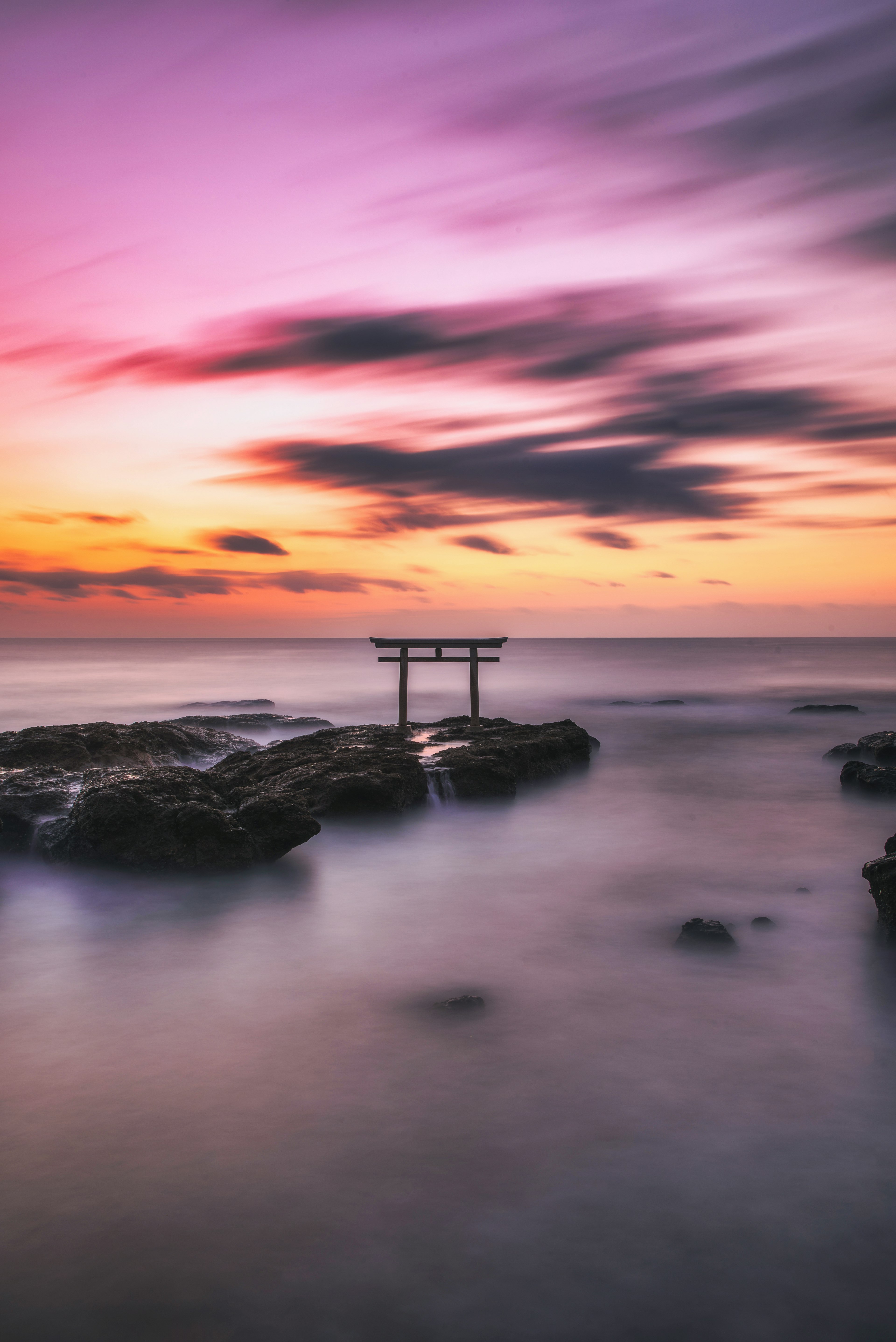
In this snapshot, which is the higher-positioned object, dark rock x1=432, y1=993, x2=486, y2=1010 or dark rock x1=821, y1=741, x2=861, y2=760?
dark rock x1=821, y1=741, x2=861, y2=760

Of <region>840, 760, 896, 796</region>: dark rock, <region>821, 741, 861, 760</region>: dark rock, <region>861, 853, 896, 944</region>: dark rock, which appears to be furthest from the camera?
<region>821, 741, 861, 760</region>: dark rock

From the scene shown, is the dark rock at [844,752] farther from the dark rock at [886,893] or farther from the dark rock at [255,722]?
the dark rock at [255,722]

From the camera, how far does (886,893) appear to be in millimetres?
8203

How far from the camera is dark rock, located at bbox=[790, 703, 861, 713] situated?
34000mm

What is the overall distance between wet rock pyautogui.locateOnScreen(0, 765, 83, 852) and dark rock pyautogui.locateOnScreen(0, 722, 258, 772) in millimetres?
777

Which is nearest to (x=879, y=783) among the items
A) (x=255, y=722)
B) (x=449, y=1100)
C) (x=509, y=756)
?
(x=509, y=756)

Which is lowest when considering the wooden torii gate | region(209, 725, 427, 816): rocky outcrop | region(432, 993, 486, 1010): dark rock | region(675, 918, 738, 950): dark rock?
region(432, 993, 486, 1010): dark rock

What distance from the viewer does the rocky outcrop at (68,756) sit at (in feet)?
35.1

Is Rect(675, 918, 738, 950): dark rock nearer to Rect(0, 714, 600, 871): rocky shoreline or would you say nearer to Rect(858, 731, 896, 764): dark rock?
Rect(0, 714, 600, 871): rocky shoreline

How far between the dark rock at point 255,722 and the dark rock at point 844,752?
1344 centimetres

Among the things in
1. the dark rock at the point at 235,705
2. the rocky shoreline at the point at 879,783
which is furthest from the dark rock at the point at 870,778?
the dark rock at the point at 235,705

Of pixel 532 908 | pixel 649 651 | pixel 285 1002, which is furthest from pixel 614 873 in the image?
pixel 649 651

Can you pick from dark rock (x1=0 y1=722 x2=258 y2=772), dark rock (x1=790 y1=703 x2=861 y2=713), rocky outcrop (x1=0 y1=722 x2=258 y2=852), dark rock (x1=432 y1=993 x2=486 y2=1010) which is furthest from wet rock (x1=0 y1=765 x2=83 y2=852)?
dark rock (x1=790 y1=703 x2=861 y2=713)

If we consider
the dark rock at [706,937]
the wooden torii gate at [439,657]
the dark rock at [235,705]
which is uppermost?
the wooden torii gate at [439,657]
